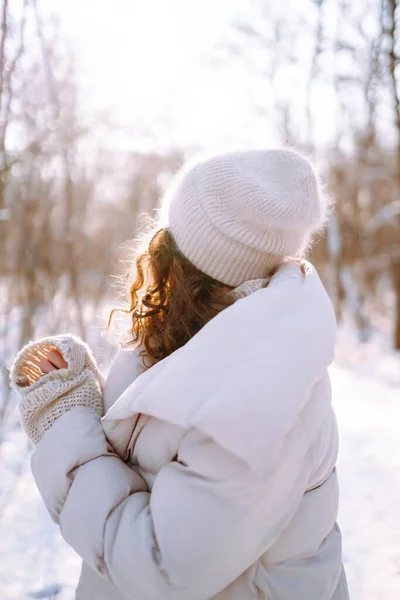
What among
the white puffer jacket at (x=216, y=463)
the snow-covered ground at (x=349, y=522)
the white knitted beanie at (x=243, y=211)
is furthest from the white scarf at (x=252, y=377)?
the snow-covered ground at (x=349, y=522)

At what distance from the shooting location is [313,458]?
1075mm

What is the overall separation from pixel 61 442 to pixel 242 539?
1.39ft

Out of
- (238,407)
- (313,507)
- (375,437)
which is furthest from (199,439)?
(375,437)

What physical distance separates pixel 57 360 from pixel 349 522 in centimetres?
226

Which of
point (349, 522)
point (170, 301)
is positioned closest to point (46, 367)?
point (170, 301)

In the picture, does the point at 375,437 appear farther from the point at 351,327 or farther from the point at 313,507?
the point at 351,327

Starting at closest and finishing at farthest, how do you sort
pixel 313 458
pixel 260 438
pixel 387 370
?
pixel 260 438 < pixel 313 458 < pixel 387 370

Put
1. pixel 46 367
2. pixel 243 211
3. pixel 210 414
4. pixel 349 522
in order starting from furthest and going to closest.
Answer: pixel 349 522, pixel 46 367, pixel 243 211, pixel 210 414

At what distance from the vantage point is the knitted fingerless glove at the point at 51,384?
117 cm

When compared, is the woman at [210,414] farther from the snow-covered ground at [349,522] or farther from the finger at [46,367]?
the snow-covered ground at [349,522]

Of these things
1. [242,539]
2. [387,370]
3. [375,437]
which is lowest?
[387,370]

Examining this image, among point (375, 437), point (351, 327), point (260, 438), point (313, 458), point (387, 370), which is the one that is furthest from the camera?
point (351, 327)

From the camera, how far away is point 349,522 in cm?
288

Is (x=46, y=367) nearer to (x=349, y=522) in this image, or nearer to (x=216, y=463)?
(x=216, y=463)
